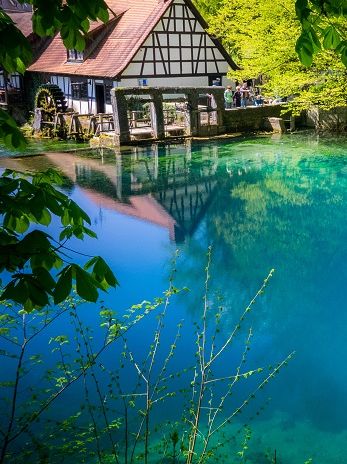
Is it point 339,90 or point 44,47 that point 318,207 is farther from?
point 44,47

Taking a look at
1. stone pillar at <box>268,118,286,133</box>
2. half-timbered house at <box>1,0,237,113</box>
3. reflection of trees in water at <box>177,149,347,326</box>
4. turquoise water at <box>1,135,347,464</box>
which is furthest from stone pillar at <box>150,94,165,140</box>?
reflection of trees in water at <box>177,149,347,326</box>

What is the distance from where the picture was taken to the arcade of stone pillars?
22094 millimetres

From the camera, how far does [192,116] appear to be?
23.7m

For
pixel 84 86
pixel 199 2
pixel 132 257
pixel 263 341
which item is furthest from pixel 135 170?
pixel 199 2

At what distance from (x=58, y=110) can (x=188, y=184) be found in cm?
1050

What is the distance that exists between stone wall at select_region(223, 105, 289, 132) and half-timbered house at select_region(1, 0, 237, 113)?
2998mm

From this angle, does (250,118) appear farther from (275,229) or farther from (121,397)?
(121,397)

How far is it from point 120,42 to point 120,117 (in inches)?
190

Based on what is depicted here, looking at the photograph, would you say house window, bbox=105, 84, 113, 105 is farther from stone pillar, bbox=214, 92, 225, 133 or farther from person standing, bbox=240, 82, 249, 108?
person standing, bbox=240, 82, 249, 108

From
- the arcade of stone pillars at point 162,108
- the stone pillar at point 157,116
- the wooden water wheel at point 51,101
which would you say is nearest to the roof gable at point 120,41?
the wooden water wheel at point 51,101

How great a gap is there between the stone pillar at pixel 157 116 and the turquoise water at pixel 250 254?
160 cm

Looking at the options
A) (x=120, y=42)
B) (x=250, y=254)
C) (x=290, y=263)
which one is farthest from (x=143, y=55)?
(x=290, y=263)

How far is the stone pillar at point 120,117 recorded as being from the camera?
21953mm

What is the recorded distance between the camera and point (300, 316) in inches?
333
